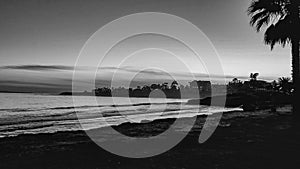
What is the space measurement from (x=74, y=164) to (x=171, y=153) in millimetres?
3246

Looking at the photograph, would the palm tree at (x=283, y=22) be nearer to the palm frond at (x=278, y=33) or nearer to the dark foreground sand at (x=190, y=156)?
the palm frond at (x=278, y=33)

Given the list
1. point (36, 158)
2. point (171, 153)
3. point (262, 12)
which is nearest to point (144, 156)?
point (171, 153)

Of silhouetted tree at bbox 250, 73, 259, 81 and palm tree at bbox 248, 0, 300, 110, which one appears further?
silhouetted tree at bbox 250, 73, 259, 81

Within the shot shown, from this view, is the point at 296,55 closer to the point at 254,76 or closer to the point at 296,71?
the point at 296,71

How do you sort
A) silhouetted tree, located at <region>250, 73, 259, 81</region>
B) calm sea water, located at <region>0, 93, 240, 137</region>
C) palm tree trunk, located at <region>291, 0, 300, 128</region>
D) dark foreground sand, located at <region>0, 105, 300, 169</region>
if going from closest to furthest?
dark foreground sand, located at <region>0, 105, 300, 169</region> < palm tree trunk, located at <region>291, 0, 300, 128</region> < calm sea water, located at <region>0, 93, 240, 137</region> < silhouetted tree, located at <region>250, 73, 259, 81</region>

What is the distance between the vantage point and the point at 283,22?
57.9 feet

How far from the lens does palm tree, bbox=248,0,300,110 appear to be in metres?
17.2

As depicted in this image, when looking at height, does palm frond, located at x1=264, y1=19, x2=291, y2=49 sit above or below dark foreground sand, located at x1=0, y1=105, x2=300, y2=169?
above

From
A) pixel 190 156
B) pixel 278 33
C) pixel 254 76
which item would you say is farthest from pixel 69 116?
pixel 254 76

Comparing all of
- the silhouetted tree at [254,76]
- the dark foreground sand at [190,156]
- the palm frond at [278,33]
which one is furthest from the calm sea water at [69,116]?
the silhouetted tree at [254,76]

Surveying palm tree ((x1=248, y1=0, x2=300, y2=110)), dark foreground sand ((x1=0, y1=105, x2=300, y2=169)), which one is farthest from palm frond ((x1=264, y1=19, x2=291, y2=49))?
dark foreground sand ((x1=0, y1=105, x2=300, y2=169))

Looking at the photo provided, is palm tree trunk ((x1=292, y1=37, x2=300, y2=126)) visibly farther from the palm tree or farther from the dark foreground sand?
the dark foreground sand

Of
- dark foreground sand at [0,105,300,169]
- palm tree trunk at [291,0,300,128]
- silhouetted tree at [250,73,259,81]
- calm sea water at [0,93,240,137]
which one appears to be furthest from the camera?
silhouetted tree at [250,73,259,81]

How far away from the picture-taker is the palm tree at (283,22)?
17.2 meters
